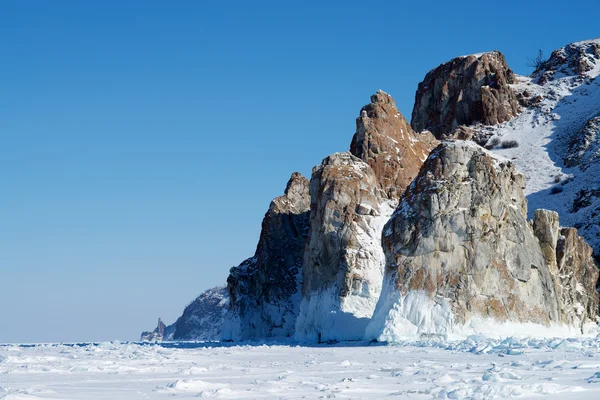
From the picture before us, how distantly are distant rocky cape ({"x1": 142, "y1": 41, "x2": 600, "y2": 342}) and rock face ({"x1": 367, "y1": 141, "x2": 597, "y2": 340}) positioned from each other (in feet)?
0.25

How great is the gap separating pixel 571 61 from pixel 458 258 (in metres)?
95.3

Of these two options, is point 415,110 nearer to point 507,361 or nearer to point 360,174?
point 360,174

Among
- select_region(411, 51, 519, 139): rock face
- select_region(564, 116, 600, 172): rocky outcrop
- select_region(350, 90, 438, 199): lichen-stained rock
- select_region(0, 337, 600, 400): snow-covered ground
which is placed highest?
select_region(411, 51, 519, 139): rock face

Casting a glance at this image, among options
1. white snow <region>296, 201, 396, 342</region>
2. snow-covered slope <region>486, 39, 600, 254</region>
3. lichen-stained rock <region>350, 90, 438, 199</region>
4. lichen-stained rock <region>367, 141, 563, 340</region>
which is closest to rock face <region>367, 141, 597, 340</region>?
lichen-stained rock <region>367, 141, 563, 340</region>

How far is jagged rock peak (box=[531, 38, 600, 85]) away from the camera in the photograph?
129375 millimetres

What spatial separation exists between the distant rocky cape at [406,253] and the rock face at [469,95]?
22303 mm

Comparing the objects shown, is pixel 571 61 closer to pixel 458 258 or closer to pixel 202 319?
pixel 202 319

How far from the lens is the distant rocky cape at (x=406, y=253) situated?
4709cm

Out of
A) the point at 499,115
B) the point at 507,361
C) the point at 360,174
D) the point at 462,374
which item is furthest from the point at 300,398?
the point at 499,115

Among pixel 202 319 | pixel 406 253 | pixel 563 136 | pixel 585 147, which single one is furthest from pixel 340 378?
pixel 202 319

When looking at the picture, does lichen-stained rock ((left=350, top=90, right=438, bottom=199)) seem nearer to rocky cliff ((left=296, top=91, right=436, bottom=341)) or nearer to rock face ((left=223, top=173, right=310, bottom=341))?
rocky cliff ((left=296, top=91, right=436, bottom=341))

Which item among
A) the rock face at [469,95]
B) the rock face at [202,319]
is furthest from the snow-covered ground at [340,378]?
the rock face at [202,319]

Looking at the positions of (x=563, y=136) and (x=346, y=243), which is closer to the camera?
(x=346, y=243)

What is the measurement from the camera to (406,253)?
4819 cm
